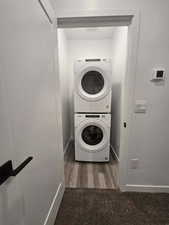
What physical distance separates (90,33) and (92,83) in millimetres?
→ 1004

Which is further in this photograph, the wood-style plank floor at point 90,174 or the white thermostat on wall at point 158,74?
the wood-style plank floor at point 90,174

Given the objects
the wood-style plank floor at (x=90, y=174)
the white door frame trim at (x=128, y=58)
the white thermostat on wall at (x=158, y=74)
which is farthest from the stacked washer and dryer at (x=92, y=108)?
the white thermostat on wall at (x=158, y=74)

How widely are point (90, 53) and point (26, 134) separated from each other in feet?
7.99

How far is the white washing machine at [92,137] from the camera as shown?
2.02 metres

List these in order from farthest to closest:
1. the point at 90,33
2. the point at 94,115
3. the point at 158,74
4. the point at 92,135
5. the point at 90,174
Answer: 1. the point at 90,33
2. the point at 92,135
3. the point at 94,115
4. the point at 90,174
5. the point at 158,74

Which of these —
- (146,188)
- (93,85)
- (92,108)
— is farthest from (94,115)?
(146,188)

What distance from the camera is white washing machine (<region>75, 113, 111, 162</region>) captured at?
79.7 inches

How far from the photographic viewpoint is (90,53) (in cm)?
265

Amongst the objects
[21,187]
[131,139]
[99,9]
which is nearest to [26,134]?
[21,187]

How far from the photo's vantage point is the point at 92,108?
204 centimetres

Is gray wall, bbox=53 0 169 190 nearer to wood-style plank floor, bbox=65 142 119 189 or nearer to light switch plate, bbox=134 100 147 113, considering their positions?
light switch plate, bbox=134 100 147 113

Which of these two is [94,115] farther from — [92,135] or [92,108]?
[92,135]

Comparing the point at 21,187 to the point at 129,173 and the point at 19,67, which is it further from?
the point at 129,173

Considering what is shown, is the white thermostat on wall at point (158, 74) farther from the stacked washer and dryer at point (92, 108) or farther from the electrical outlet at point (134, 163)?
the electrical outlet at point (134, 163)
